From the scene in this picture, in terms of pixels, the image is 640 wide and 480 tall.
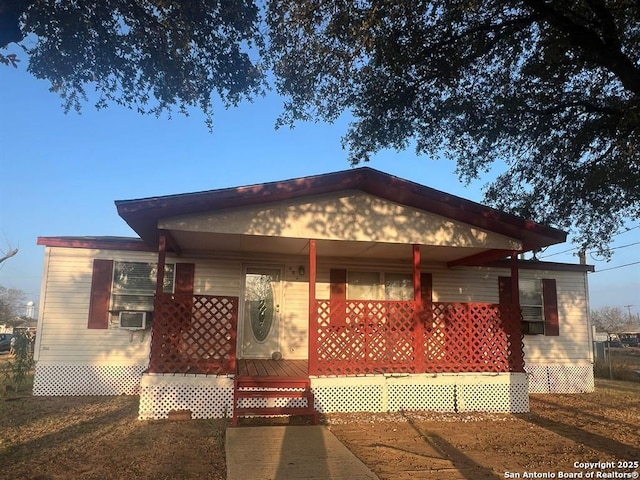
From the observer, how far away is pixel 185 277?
9.91 m

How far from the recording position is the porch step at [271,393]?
701cm

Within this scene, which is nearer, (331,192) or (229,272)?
(331,192)

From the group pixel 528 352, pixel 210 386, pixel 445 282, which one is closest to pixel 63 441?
pixel 210 386

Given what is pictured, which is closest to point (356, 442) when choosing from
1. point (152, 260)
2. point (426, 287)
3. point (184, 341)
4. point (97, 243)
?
point (184, 341)

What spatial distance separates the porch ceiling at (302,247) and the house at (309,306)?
0.06 m

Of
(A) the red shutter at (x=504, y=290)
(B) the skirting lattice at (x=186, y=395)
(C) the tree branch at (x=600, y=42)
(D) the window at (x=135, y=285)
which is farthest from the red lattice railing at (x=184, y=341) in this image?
(A) the red shutter at (x=504, y=290)

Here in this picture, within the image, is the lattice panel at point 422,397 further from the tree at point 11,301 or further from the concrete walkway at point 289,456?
the tree at point 11,301

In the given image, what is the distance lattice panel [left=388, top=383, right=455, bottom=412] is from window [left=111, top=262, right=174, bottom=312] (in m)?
4.95

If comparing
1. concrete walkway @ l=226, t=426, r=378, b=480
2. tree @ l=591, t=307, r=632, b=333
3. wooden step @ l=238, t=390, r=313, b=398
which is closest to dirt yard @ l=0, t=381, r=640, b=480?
concrete walkway @ l=226, t=426, r=378, b=480

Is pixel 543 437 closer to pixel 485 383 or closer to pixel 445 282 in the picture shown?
pixel 485 383

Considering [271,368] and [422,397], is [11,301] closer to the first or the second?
[271,368]

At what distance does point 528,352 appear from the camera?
1127 cm

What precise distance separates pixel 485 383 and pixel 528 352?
141 inches

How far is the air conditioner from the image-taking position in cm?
962
